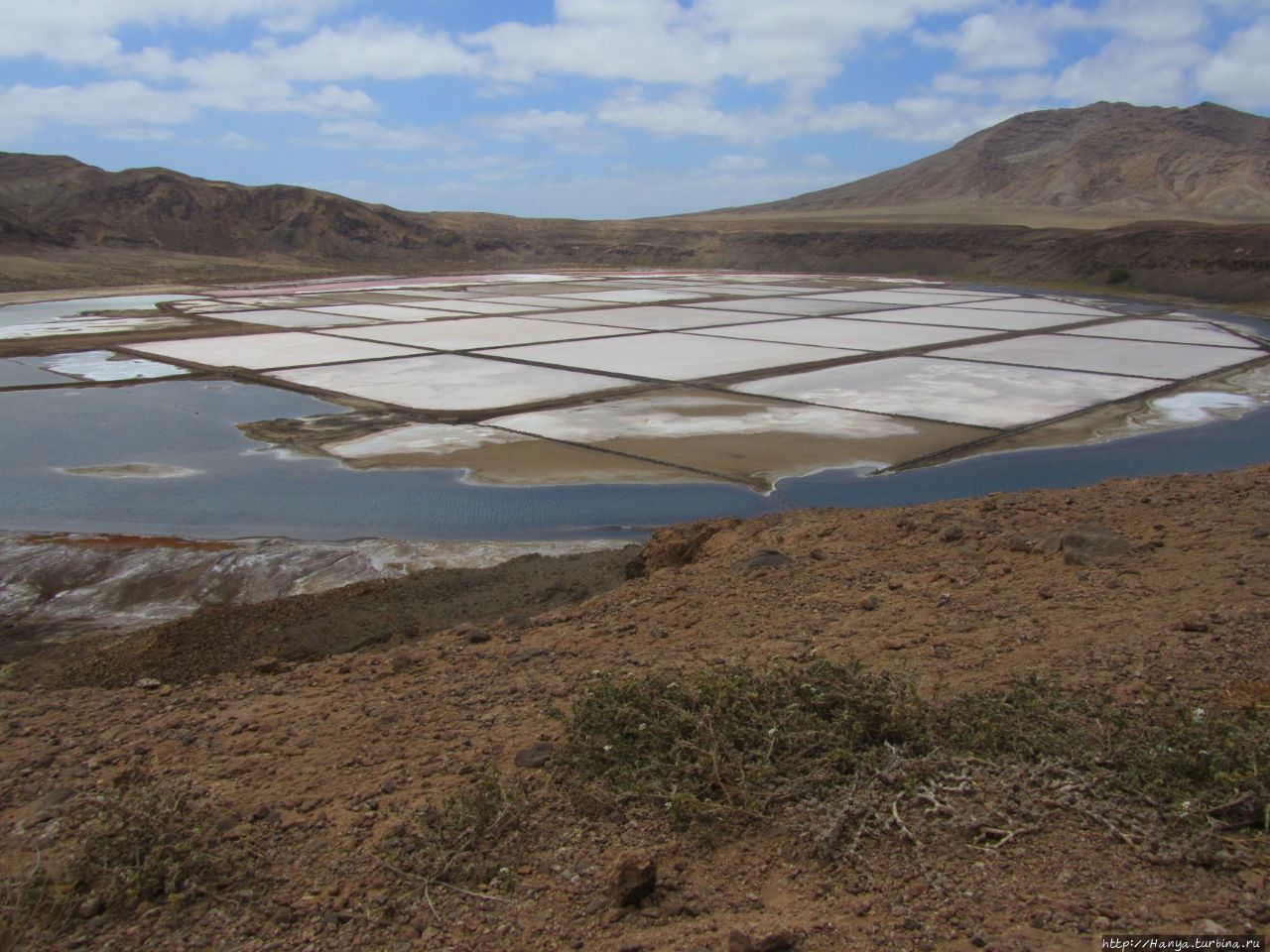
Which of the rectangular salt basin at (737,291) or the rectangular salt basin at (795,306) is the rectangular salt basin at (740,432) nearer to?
the rectangular salt basin at (795,306)

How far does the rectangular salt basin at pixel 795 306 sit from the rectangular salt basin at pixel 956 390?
11.0 meters

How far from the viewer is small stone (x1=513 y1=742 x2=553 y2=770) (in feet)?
13.7

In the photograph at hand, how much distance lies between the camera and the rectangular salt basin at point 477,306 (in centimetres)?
3167

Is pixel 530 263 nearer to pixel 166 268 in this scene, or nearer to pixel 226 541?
pixel 166 268

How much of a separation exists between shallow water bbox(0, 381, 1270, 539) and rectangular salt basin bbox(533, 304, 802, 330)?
1442 cm

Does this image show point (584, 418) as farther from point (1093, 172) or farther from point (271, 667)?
point (1093, 172)

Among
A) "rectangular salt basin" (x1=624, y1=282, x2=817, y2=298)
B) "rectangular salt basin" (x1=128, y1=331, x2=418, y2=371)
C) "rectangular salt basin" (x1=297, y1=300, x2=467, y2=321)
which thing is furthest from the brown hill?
"rectangular salt basin" (x1=128, y1=331, x2=418, y2=371)

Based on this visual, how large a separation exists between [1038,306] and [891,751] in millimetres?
32173

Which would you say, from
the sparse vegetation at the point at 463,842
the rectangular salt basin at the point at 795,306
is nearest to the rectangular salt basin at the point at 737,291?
the rectangular salt basin at the point at 795,306

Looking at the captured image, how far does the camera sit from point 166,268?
49.4 m

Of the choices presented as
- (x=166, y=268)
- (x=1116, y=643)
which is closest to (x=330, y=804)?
(x=1116, y=643)

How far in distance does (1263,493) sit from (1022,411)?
7.83 meters

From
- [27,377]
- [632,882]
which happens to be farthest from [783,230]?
[632,882]

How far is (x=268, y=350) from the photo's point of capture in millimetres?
22719
